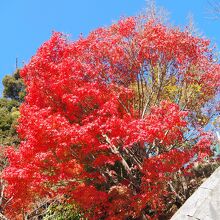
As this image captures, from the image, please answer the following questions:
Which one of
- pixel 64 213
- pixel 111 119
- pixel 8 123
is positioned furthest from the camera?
pixel 8 123

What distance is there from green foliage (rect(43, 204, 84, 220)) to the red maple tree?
3.36ft

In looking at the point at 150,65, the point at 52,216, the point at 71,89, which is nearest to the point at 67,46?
the point at 71,89

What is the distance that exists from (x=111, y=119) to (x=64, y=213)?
8.01m

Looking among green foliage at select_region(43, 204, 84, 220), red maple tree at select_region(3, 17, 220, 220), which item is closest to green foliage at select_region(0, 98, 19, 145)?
green foliage at select_region(43, 204, 84, 220)

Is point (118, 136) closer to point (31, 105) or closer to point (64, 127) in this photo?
point (64, 127)

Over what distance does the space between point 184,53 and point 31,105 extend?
8740 mm

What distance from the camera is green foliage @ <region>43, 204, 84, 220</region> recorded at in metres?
17.9

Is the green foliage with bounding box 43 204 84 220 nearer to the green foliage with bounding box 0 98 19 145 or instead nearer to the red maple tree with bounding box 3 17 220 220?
the red maple tree with bounding box 3 17 220 220

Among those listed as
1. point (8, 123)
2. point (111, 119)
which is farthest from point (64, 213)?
point (8, 123)

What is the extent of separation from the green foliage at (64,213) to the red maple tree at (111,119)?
1024 millimetres

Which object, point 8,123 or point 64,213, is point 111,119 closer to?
point 64,213

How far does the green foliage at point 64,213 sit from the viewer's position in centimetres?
1791

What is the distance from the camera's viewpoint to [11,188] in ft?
48.9

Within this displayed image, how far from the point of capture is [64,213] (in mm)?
18422
